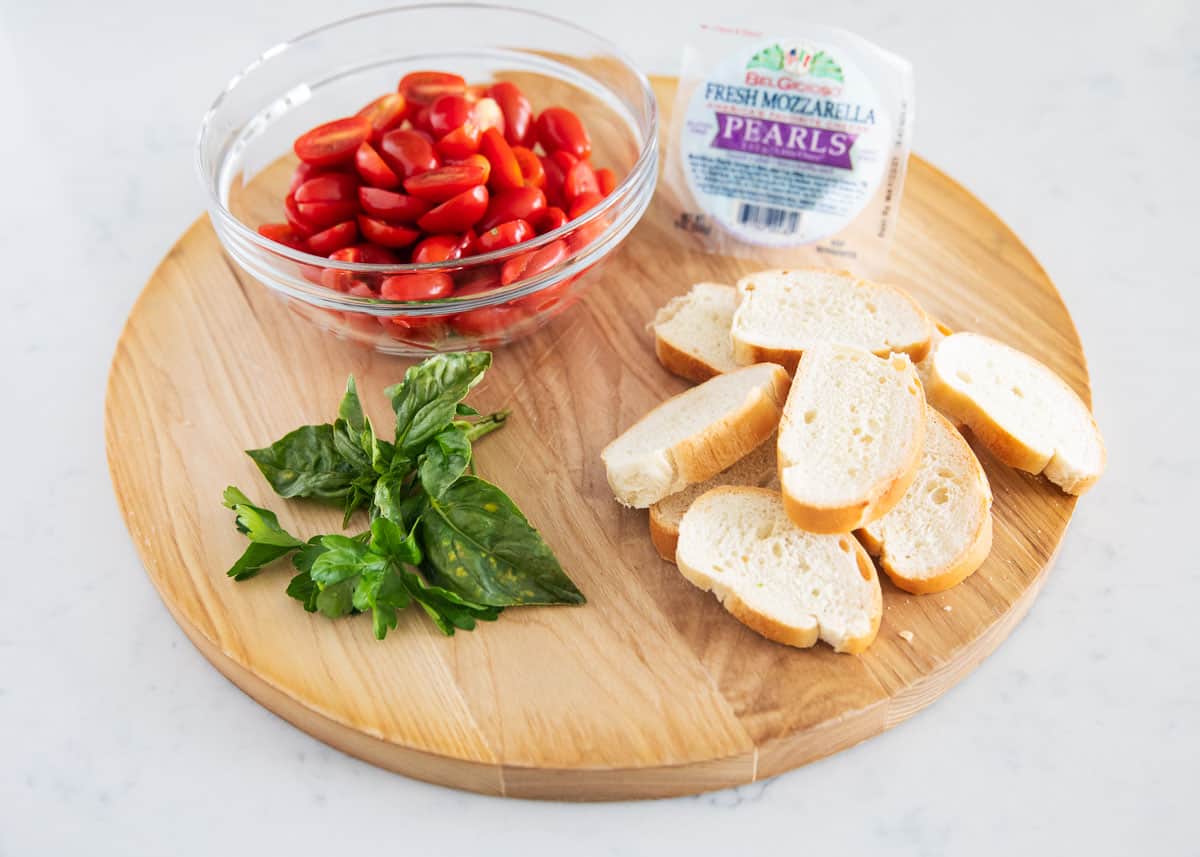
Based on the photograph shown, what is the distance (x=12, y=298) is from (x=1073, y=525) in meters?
2.80

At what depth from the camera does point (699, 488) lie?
102 inches

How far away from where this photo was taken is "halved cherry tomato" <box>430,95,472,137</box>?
9.51ft

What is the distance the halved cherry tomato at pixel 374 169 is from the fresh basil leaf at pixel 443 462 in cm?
67

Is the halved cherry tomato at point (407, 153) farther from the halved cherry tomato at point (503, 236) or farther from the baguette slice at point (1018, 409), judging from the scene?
the baguette slice at point (1018, 409)

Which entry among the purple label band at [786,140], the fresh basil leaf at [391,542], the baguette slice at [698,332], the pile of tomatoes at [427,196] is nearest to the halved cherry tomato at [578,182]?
the pile of tomatoes at [427,196]

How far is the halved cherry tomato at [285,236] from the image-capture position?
286 cm

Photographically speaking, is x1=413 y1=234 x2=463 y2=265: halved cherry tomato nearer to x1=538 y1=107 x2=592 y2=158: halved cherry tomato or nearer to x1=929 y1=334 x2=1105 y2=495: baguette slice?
x1=538 y1=107 x2=592 y2=158: halved cherry tomato

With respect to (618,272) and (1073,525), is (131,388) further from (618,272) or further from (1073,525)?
(1073,525)

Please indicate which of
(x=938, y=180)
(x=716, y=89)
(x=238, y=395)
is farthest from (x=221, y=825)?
(x=938, y=180)

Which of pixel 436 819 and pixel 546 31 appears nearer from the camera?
pixel 436 819

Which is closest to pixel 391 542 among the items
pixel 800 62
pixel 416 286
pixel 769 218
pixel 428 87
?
pixel 416 286

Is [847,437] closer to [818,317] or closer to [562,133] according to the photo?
[818,317]

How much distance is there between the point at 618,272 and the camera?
321 centimetres

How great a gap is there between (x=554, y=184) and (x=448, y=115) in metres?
0.29
